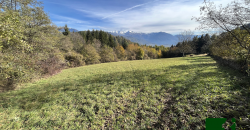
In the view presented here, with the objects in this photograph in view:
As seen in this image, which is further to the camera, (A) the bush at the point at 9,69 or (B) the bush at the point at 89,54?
(B) the bush at the point at 89,54

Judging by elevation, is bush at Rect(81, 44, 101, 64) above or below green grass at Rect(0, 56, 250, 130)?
above

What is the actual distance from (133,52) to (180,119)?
6877 cm

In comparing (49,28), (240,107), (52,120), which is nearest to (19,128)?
(52,120)

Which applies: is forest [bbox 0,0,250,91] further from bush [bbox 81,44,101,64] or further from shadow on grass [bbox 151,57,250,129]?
bush [bbox 81,44,101,64]

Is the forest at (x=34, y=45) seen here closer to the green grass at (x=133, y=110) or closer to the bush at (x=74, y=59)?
the bush at (x=74, y=59)

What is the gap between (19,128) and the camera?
535cm

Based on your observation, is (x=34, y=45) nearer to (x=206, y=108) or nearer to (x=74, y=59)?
A: (x=206, y=108)

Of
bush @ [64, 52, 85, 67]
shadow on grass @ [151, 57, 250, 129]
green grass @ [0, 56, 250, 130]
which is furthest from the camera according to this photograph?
bush @ [64, 52, 85, 67]

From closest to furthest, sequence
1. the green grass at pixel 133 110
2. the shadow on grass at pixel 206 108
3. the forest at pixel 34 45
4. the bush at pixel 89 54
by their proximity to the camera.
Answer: the shadow on grass at pixel 206 108 → the green grass at pixel 133 110 → the forest at pixel 34 45 → the bush at pixel 89 54

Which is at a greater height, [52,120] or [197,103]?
[197,103]

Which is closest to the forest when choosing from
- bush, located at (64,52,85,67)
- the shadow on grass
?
bush, located at (64,52,85,67)

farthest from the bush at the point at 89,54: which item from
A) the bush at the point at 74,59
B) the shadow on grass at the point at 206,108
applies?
the shadow on grass at the point at 206,108

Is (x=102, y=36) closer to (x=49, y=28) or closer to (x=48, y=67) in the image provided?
(x=49, y=28)

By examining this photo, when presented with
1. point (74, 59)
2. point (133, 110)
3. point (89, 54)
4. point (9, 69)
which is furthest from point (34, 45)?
point (89, 54)
